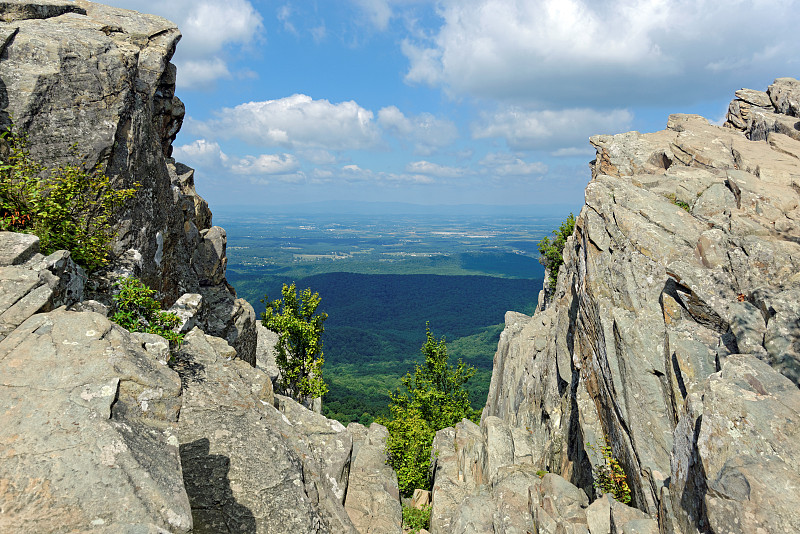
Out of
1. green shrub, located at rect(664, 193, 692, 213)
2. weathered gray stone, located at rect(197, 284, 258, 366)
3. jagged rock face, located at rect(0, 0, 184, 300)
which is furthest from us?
weathered gray stone, located at rect(197, 284, 258, 366)

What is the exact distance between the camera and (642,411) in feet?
51.6

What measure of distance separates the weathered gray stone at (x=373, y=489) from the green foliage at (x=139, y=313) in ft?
49.8

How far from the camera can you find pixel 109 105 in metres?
18.3

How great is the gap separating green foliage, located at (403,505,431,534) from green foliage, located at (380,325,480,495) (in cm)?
438

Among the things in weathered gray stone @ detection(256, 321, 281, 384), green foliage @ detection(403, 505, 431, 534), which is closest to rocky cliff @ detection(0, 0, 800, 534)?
green foliage @ detection(403, 505, 431, 534)

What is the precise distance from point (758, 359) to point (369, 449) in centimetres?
3148

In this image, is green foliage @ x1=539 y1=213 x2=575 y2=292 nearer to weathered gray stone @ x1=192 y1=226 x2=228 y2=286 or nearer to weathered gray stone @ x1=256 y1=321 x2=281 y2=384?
weathered gray stone @ x1=256 y1=321 x2=281 y2=384

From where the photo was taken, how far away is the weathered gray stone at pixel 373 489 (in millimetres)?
22797

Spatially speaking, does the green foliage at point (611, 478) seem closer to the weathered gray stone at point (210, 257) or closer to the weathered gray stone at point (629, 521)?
the weathered gray stone at point (629, 521)

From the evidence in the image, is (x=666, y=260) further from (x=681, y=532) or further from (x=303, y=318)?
(x=303, y=318)

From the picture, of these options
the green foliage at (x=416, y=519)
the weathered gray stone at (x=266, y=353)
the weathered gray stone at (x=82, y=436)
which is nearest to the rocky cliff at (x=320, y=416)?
the weathered gray stone at (x=82, y=436)

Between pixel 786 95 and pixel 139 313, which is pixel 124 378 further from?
pixel 786 95

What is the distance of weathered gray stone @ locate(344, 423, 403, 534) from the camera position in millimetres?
22797

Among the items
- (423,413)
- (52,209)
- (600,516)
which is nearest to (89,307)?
(52,209)
